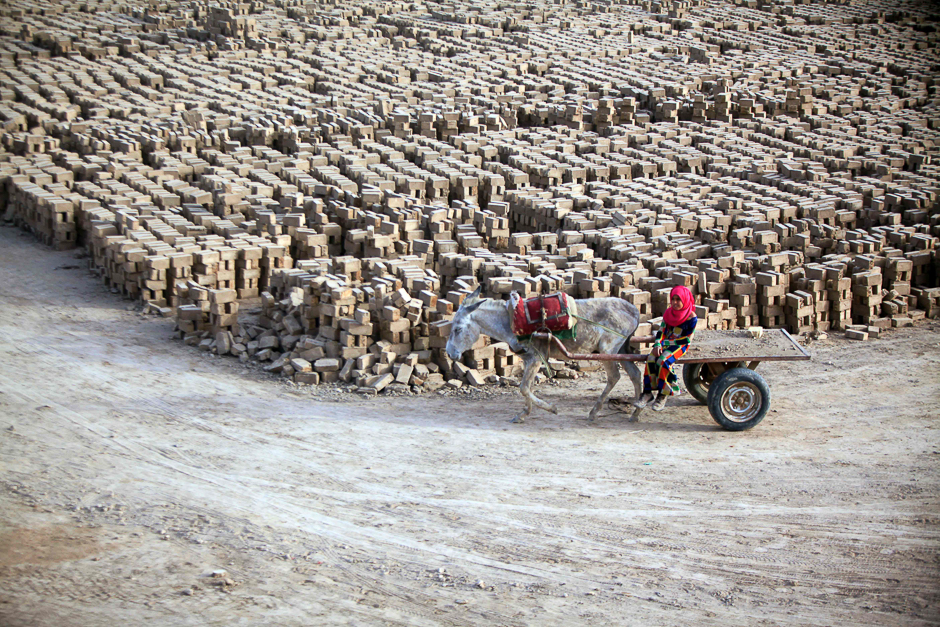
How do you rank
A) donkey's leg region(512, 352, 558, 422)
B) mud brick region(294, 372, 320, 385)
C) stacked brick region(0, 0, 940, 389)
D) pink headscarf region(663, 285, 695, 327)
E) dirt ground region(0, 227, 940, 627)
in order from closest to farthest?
dirt ground region(0, 227, 940, 627), pink headscarf region(663, 285, 695, 327), donkey's leg region(512, 352, 558, 422), mud brick region(294, 372, 320, 385), stacked brick region(0, 0, 940, 389)

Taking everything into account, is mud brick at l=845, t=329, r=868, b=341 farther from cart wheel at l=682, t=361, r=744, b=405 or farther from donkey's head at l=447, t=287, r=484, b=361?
donkey's head at l=447, t=287, r=484, b=361

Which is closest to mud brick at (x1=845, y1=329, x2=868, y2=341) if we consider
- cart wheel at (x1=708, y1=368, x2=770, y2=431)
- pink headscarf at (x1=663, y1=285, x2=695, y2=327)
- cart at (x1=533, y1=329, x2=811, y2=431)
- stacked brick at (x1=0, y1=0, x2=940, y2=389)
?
stacked brick at (x1=0, y1=0, x2=940, y2=389)

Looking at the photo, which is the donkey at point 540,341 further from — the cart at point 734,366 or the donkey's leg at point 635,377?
the cart at point 734,366

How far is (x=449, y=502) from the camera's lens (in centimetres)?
723

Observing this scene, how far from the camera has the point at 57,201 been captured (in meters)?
13.7

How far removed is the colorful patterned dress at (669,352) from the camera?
841 cm

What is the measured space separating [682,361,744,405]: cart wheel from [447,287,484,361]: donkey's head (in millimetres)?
2067

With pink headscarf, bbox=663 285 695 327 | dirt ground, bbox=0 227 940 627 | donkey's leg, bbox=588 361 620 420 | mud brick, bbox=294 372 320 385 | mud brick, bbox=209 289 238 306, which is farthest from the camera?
mud brick, bbox=209 289 238 306

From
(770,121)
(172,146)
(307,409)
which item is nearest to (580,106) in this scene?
(770,121)

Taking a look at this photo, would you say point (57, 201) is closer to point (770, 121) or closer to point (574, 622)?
point (574, 622)

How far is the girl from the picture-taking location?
27.4 feet

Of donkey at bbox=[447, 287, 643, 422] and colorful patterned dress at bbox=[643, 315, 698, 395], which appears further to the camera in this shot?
donkey at bbox=[447, 287, 643, 422]

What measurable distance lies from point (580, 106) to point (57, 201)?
9322 millimetres

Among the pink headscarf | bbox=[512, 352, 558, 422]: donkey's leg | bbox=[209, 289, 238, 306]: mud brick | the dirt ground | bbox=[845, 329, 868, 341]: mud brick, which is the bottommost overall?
the dirt ground
